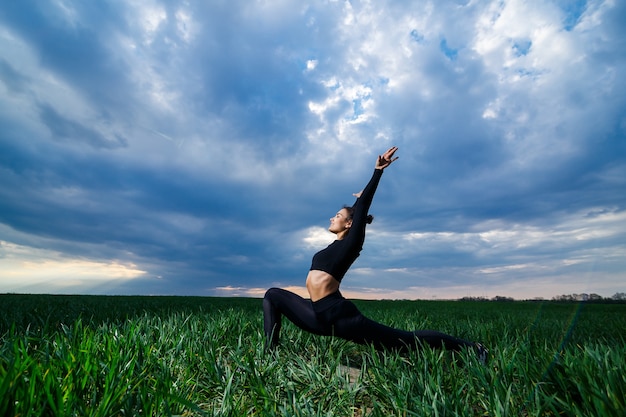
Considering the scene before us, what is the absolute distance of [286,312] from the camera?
4.53 m

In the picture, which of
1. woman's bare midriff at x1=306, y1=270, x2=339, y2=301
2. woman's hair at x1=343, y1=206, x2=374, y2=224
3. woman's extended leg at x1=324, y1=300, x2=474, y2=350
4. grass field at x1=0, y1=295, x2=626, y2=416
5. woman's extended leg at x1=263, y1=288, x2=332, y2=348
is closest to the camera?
grass field at x1=0, y1=295, x2=626, y2=416

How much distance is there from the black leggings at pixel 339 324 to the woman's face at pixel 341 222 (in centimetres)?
73

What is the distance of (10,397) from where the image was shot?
7.45 feet

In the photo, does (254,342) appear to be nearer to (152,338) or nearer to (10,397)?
(152,338)

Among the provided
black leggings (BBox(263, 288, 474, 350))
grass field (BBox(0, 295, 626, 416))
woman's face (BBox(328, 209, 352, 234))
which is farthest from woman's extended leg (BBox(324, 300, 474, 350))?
woman's face (BBox(328, 209, 352, 234))

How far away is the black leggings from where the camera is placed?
4.04m

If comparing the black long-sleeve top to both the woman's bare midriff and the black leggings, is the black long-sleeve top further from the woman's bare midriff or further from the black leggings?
the black leggings

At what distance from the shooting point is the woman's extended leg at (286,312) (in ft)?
14.1

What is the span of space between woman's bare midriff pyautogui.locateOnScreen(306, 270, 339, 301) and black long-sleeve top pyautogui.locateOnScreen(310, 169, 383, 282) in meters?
0.05

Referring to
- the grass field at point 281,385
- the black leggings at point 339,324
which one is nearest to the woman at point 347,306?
the black leggings at point 339,324

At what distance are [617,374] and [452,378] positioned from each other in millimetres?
1135

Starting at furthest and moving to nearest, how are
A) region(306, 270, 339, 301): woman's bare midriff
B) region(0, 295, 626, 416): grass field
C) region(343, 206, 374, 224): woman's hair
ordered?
1. region(343, 206, 374, 224): woman's hair
2. region(306, 270, 339, 301): woman's bare midriff
3. region(0, 295, 626, 416): grass field

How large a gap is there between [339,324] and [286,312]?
2.45ft

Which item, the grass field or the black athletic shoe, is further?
the black athletic shoe
